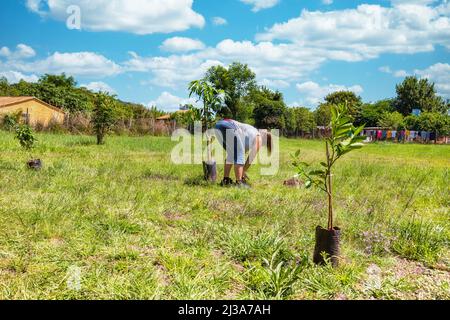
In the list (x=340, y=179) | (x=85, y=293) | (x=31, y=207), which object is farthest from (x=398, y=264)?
(x=340, y=179)

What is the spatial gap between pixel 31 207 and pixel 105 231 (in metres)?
1.23

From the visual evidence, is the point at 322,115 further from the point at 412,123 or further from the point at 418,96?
the point at 418,96

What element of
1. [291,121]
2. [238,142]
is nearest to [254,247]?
[238,142]

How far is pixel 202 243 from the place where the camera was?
3363 millimetres

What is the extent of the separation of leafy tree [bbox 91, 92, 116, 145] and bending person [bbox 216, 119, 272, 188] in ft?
35.7

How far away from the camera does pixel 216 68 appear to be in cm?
6869

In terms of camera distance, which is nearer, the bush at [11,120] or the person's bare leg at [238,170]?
the person's bare leg at [238,170]

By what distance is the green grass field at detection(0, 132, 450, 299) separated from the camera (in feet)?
8.26

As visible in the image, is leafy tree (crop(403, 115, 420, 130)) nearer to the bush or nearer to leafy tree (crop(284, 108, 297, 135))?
leafy tree (crop(284, 108, 297, 135))

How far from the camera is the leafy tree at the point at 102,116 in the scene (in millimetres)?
16266

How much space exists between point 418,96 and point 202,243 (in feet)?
230

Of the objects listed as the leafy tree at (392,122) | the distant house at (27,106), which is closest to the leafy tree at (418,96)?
the leafy tree at (392,122)

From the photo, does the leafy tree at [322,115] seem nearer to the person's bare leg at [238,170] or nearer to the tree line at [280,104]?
the tree line at [280,104]

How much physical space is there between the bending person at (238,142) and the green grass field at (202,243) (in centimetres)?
56
